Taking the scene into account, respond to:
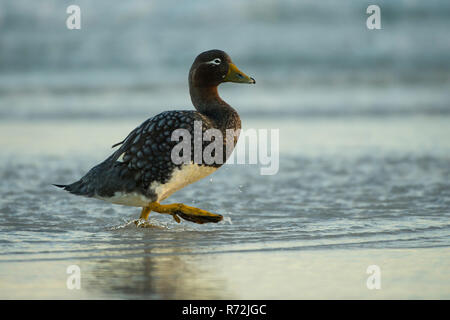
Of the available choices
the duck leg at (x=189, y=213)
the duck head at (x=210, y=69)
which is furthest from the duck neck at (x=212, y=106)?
the duck leg at (x=189, y=213)

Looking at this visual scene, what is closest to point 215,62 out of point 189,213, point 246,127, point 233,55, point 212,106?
point 212,106

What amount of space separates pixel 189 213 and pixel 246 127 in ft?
22.1

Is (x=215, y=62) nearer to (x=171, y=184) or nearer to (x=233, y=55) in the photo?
(x=171, y=184)

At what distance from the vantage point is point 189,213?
255 inches

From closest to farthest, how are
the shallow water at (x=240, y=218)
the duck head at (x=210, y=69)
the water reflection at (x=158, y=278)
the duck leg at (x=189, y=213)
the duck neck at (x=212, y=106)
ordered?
the water reflection at (x=158, y=278) → the shallow water at (x=240, y=218) → the duck leg at (x=189, y=213) → the duck neck at (x=212, y=106) → the duck head at (x=210, y=69)

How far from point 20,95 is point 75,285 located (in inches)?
546

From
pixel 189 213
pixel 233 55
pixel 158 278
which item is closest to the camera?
pixel 158 278

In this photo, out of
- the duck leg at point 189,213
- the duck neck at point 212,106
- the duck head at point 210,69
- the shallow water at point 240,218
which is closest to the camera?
the shallow water at point 240,218

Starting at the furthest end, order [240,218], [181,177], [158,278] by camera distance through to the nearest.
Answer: [240,218], [181,177], [158,278]

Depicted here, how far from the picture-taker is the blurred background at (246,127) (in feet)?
16.8

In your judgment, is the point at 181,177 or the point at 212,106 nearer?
the point at 181,177

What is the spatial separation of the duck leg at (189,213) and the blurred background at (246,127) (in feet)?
0.42

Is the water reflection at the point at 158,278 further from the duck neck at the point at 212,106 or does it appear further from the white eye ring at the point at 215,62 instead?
the white eye ring at the point at 215,62

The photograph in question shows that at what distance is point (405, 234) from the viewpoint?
20.1 ft
